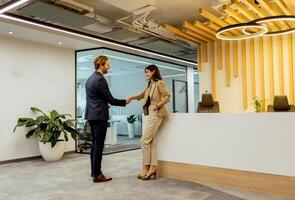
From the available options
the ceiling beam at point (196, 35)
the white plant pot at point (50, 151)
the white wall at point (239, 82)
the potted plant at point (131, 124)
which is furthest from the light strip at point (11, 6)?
the potted plant at point (131, 124)

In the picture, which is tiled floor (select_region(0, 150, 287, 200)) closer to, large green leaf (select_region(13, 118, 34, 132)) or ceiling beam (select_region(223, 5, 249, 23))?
large green leaf (select_region(13, 118, 34, 132))

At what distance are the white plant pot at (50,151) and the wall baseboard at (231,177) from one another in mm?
2483

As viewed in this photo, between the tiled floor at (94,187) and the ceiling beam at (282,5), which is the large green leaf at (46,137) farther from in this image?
the ceiling beam at (282,5)

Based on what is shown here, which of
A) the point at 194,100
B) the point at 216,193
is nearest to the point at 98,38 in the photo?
the point at 216,193

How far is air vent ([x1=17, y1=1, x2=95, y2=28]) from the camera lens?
4.27 meters

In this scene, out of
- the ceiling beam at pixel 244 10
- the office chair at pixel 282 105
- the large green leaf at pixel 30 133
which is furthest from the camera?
the large green leaf at pixel 30 133

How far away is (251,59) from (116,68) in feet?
15.4

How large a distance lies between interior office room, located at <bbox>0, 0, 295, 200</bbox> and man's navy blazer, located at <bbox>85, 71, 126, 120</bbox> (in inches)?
28.0

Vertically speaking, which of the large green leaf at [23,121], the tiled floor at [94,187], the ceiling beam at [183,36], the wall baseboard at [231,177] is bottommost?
the tiled floor at [94,187]

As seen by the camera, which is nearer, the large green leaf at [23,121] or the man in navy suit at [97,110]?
the man in navy suit at [97,110]

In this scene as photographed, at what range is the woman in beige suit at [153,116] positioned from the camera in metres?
3.67

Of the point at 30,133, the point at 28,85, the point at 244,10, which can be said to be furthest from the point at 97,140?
the point at 244,10

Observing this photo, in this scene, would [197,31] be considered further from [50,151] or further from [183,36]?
[50,151]

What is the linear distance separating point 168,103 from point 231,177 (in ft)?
6.01
